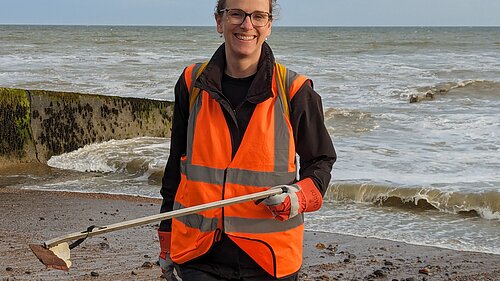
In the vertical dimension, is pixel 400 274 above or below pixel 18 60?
above

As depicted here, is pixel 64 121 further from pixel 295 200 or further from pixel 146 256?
pixel 295 200

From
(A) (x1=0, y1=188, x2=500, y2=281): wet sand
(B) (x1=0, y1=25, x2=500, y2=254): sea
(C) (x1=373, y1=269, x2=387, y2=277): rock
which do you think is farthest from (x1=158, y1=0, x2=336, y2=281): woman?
(B) (x1=0, y1=25, x2=500, y2=254): sea

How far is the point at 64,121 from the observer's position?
37.8 ft

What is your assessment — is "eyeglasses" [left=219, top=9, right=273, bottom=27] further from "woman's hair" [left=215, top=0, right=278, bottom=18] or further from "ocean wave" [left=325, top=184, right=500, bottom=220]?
"ocean wave" [left=325, top=184, right=500, bottom=220]

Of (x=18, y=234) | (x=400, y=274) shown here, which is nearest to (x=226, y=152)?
(x=400, y=274)

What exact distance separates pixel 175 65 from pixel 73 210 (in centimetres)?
2339

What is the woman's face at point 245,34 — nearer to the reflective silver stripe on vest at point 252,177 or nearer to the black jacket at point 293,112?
the black jacket at point 293,112

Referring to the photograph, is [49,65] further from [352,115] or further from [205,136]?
[205,136]

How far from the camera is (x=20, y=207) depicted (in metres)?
8.25

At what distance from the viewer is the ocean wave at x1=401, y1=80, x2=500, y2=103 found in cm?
2098

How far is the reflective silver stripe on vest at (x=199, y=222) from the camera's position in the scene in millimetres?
2596

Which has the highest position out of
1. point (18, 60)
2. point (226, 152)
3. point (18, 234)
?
point (226, 152)

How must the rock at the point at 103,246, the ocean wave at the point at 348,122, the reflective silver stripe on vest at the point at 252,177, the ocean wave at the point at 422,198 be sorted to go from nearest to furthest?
1. the reflective silver stripe on vest at the point at 252,177
2. the rock at the point at 103,246
3. the ocean wave at the point at 422,198
4. the ocean wave at the point at 348,122

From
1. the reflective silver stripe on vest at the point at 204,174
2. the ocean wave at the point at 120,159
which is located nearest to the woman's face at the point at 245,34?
the reflective silver stripe on vest at the point at 204,174
